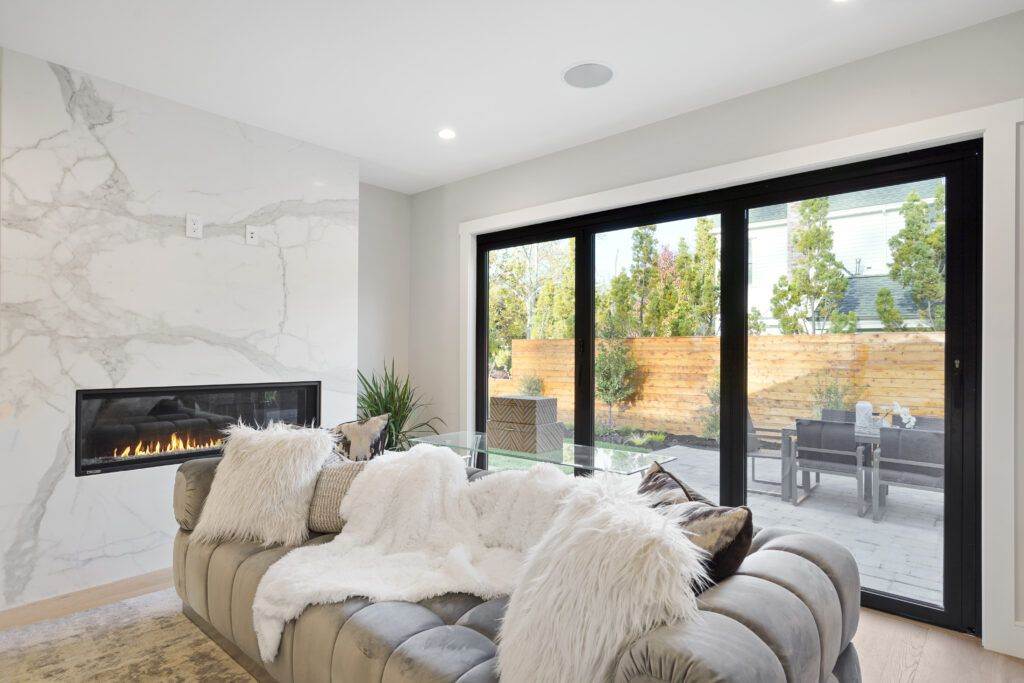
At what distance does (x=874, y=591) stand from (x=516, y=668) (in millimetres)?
2339

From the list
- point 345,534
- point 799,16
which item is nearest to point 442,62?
point 799,16

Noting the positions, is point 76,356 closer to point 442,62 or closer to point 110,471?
point 110,471

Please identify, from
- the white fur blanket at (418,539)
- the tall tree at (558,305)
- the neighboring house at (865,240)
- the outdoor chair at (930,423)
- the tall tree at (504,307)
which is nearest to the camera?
the white fur blanket at (418,539)

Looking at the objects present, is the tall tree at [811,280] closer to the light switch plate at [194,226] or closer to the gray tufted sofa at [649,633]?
the gray tufted sofa at [649,633]

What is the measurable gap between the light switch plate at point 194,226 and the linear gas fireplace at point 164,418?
35.2 inches

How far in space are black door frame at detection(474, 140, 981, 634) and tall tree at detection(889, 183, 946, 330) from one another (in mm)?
39

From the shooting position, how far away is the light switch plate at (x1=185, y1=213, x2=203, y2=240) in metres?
3.37

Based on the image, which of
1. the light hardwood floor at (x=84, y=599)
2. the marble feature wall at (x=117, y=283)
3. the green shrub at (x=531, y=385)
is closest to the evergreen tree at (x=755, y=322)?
the green shrub at (x=531, y=385)

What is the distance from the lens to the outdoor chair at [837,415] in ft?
9.46

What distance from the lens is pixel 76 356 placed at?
2.96m

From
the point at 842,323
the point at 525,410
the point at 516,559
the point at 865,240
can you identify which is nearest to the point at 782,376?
the point at 842,323

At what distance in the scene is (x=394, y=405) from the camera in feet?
15.2

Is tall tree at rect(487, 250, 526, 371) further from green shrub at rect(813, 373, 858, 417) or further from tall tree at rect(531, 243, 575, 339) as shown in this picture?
green shrub at rect(813, 373, 858, 417)

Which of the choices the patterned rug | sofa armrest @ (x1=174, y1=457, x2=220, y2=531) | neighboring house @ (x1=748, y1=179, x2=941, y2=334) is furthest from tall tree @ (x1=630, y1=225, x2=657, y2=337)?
the patterned rug
